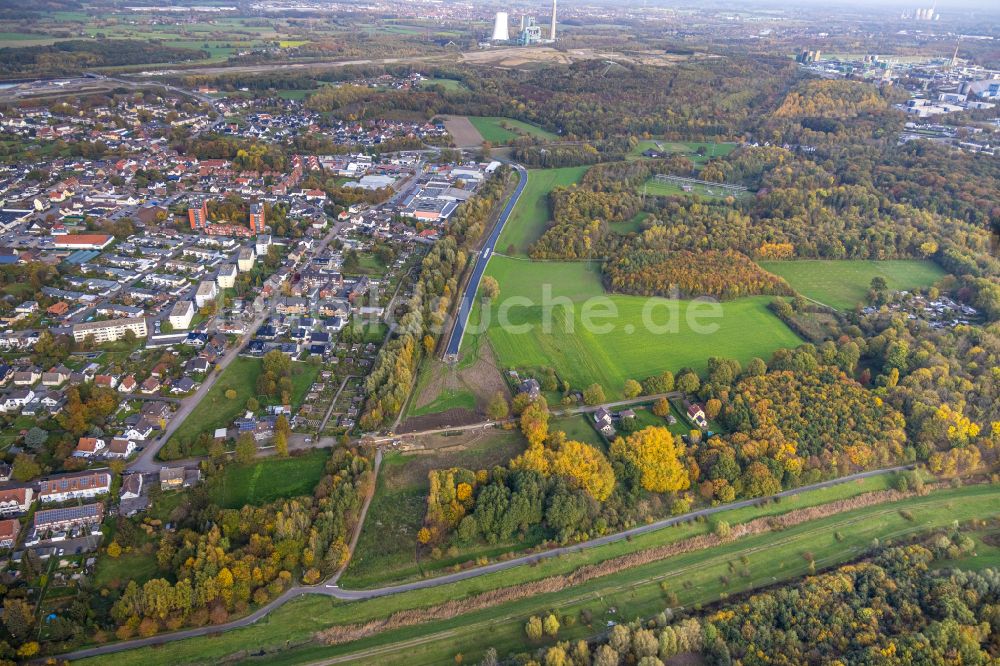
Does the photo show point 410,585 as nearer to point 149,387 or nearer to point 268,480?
point 268,480

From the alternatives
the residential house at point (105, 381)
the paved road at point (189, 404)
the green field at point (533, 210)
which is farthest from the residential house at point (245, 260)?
the green field at point (533, 210)

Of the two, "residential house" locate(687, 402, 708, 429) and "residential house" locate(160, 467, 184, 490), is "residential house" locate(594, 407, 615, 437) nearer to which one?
"residential house" locate(687, 402, 708, 429)

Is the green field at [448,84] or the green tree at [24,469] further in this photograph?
the green field at [448,84]

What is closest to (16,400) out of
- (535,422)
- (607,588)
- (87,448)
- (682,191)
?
(87,448)

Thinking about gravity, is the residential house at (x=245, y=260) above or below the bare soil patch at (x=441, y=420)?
above

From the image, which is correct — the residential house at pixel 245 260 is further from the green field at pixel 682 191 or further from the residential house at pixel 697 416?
the green field at pixel 682 191
